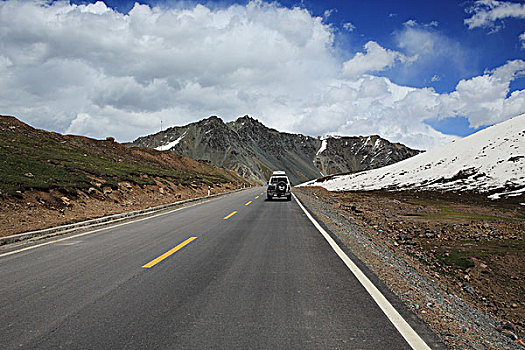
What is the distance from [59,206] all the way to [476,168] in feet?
114

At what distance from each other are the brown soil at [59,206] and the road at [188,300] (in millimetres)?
5332

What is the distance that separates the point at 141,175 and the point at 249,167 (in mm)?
114934

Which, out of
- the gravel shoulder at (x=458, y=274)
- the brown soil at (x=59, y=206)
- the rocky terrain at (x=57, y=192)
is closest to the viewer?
the gravel shoulder at (x=458, y=274)

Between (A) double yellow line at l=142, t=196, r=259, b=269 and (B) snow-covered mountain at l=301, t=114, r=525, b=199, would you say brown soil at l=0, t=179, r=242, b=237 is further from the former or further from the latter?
(B) snow-covered mountain at l=301, t=114, r=525, b=199

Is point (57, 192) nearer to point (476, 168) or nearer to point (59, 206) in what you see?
point (59, 206)

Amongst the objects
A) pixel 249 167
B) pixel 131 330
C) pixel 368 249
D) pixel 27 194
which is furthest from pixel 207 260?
pixel 249 167

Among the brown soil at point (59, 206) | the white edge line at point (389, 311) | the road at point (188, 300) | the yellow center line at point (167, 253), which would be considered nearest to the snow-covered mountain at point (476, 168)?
the white edge line at point (389, 311)

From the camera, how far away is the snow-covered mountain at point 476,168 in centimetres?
2669

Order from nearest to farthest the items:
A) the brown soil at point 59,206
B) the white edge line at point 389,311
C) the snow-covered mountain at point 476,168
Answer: the white edge line at point 389,311 < the brown soil at point 59,206 < the snow-covered mountain at point 476,168

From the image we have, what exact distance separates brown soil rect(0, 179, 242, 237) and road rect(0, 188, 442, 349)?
5.33 m

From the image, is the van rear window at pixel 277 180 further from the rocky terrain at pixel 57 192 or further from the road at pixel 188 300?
the road at pixel 188 300

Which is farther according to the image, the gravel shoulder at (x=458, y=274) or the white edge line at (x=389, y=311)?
the gravel shoulder at (x=458, y=274)

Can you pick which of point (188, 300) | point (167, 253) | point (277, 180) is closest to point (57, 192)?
point (167, 253)

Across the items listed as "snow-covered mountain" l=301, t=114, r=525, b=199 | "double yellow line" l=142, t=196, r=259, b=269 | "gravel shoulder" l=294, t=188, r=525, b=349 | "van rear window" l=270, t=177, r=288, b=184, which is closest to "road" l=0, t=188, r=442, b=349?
"double yellow line" l=142, t=196, r=259, b=269
